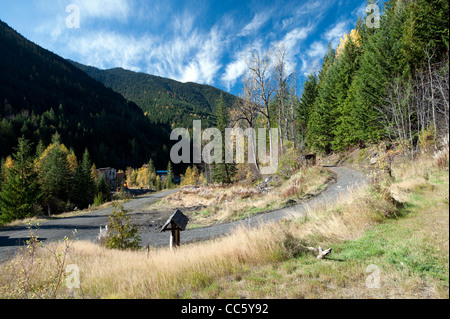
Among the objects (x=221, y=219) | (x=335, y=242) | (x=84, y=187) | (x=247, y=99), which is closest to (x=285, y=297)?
(x=335, y=242)

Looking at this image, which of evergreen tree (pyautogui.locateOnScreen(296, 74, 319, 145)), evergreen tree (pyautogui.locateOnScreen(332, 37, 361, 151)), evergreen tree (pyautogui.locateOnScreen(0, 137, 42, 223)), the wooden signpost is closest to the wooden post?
the wooden signpost

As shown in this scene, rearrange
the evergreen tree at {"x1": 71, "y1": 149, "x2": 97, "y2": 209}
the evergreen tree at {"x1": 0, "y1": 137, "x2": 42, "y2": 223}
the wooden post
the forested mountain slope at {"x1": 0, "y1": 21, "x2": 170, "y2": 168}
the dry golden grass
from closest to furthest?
the wooden post
the dry golden grass
the evergreen tree at {"x1": 0, "y1": 137, "x2": 42, "y2": 223}
the evergreen tree at {"x1": 71, "y1": 149, "x2": 97, "y2": 209}
the forested mountain slope at {"x1": 0, "y1": 21, "x2": 170, "y2": 168}

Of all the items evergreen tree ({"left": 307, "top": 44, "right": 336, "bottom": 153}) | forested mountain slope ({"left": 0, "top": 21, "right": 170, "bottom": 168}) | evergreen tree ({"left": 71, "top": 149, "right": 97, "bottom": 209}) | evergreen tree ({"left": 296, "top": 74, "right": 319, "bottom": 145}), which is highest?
forested mountain slope ({"left": 0, "top": 21, "right": 170, "bottom": 168})

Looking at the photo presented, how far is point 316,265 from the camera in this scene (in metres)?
3.44

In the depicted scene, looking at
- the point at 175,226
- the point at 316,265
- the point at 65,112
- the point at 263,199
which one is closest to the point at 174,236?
the point at 175,226

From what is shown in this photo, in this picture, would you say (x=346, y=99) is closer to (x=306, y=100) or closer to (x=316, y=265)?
(x=306, y=100)

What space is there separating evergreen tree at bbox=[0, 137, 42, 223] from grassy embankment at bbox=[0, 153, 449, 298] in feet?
74.8

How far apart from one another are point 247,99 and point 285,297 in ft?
66.8

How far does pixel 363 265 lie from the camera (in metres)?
3.15

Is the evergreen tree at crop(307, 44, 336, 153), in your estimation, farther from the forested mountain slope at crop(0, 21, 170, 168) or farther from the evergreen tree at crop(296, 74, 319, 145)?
the forested mountain slope at crop(0, 21, 170, 168)

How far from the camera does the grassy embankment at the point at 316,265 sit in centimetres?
264

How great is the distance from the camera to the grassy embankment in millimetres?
2637

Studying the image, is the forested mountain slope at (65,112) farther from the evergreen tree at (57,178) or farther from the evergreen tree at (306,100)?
the evergreen tree at (306,100)

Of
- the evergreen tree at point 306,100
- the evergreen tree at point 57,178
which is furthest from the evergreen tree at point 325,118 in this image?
the evergreen tree at point 57,178
